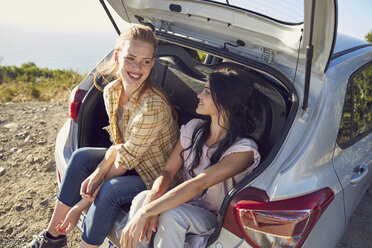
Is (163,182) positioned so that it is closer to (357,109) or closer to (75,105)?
(75,105)

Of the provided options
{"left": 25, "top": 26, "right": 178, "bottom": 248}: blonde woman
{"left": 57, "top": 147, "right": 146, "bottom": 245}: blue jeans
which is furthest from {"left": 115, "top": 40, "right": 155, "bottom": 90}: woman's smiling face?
{"left": 57, "top": 147, "right": 146, "bottom": 245}: blue jeans

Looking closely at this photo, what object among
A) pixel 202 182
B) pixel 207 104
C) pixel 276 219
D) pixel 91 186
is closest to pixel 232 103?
A: pixel 207 104

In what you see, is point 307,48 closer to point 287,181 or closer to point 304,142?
point 304,142

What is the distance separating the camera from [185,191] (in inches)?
58.4

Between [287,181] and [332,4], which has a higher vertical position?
[332,4]

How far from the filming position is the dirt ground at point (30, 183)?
2357mm

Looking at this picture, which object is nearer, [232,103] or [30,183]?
[232,103]

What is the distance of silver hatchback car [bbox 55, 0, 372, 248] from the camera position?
4.06ft

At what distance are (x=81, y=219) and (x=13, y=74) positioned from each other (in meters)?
13.3

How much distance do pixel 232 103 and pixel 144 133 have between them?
494 mm

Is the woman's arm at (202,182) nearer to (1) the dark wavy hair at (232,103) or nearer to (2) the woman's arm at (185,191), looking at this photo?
(2) the woman's arm at (185,191)

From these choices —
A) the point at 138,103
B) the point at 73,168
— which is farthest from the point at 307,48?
the point at 73,168

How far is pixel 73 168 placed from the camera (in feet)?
6.14

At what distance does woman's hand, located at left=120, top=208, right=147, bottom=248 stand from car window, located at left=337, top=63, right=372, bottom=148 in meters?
0.99
